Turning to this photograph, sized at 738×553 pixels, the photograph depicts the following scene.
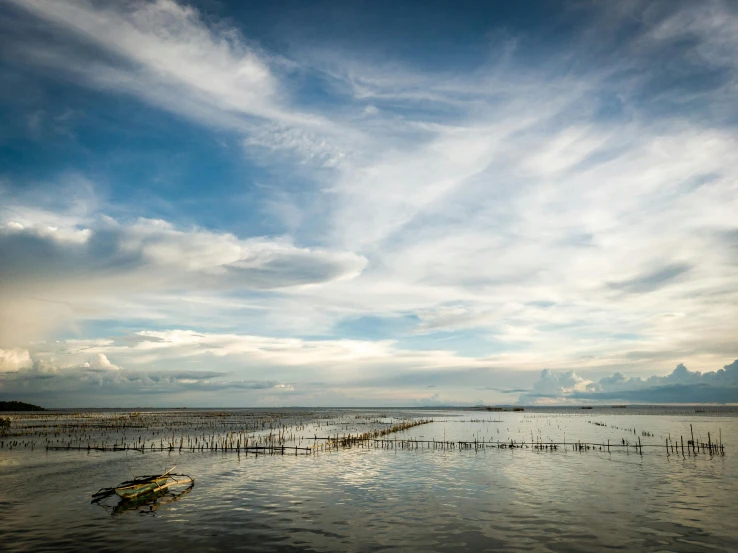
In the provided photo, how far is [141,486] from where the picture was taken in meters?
27.3

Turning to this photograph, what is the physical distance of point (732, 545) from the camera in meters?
20.6

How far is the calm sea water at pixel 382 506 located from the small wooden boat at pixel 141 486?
0.80 m

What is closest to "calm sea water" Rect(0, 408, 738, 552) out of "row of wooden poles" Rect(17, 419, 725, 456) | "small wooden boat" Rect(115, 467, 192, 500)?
"small wooden boat" Rect(115, 467, 192, 500)

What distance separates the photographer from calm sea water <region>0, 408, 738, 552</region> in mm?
20844

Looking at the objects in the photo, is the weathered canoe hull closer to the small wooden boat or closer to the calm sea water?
the small wooden boat

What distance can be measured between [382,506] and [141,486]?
14439 millimetres

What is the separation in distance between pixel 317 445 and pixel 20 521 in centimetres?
3763

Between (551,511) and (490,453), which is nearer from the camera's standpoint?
(551,511)

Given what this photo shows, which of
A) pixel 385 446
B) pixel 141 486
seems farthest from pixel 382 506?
pixel 385 446

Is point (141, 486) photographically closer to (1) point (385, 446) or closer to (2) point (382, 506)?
(2) point (382, 506)

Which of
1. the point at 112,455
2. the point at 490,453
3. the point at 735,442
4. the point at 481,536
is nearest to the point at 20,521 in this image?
the point at 481,536

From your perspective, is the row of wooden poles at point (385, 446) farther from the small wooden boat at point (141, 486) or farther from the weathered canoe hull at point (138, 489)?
the weathered canoe hull at point (138, 489)

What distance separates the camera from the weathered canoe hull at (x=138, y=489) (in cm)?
2654

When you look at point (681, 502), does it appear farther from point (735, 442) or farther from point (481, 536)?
point (735, 442)
